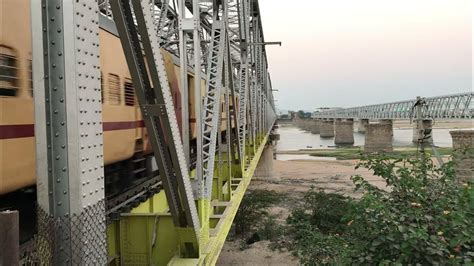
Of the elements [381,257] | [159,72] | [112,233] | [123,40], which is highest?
[123,40]

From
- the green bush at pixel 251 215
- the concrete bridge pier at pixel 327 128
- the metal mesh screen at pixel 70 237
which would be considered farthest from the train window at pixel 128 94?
the concrete bridge pier at pixel 327 128

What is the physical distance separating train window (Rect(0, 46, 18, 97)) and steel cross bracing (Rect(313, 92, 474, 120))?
11.2 m

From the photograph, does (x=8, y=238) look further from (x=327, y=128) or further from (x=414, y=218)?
(x=327, y=128)

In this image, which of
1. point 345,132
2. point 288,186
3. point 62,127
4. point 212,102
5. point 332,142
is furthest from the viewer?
point 332,142

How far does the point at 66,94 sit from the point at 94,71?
10.0 inches

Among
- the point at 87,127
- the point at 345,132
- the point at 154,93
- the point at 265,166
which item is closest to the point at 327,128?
the point at 345,132

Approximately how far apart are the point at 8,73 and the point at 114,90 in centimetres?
269

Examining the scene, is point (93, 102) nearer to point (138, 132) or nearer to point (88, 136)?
point (88, 136)

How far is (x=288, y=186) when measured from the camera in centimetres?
3269

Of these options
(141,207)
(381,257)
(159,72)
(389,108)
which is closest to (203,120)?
(141,207)

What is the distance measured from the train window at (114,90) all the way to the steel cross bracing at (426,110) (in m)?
9.08

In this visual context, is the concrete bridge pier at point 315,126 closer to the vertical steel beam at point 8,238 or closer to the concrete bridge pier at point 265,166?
the concrete bridge pier at point 265,166

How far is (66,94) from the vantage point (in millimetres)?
1903

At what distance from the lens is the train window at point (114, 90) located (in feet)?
21.9
